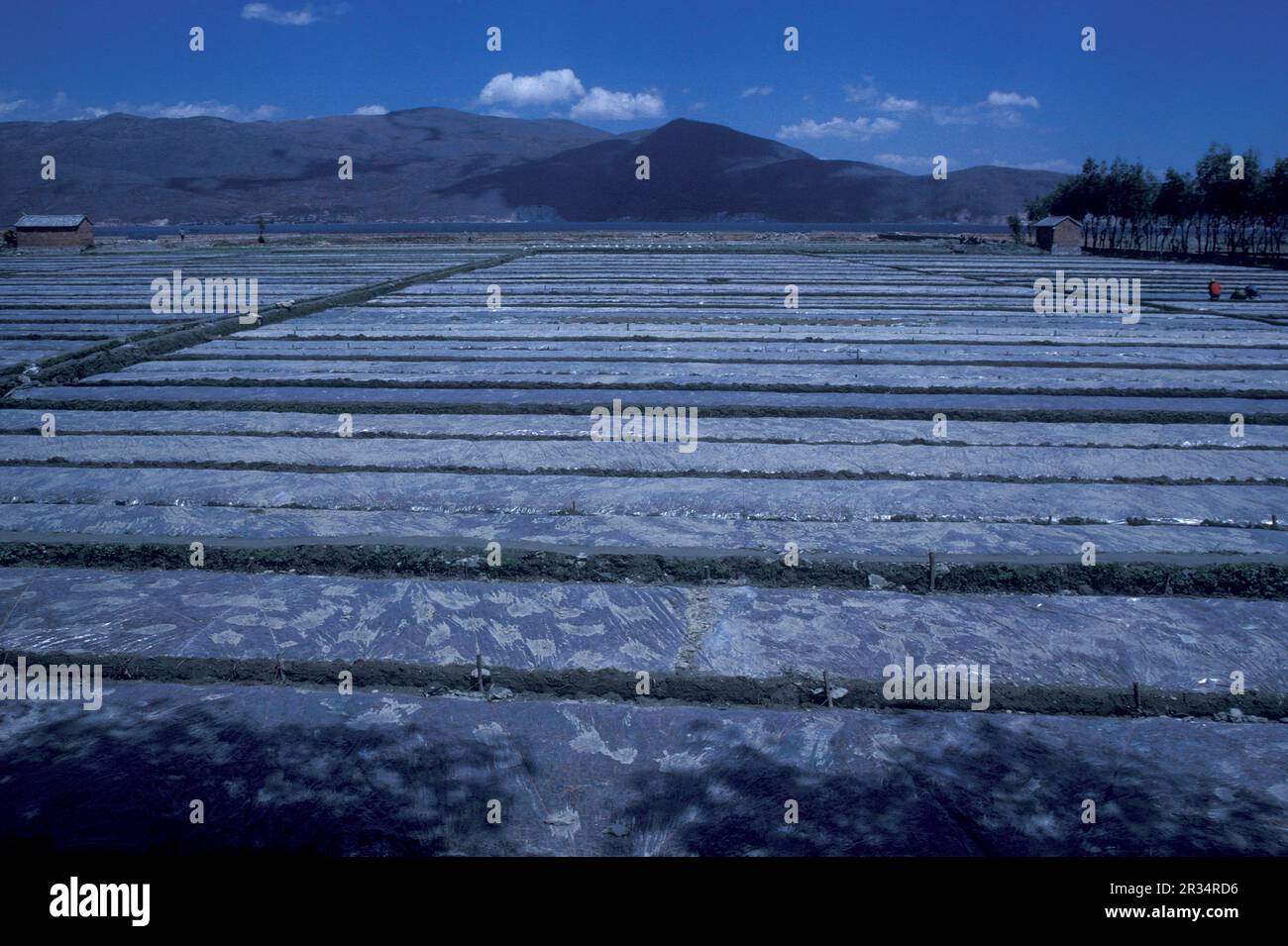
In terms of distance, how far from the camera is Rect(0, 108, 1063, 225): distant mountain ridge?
141250mm

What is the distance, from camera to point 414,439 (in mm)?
6301

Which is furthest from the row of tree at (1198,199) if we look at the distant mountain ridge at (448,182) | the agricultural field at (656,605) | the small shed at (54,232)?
the distant mountain ridge at (448,182)

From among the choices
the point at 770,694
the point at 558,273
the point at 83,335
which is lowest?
the point at 770,694

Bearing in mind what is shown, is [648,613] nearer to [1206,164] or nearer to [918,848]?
[918,848]

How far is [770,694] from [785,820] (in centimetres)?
68

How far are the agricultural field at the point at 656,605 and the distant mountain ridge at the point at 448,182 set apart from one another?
466 ft

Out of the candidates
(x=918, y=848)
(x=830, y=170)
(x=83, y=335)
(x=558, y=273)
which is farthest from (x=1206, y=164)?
(x=830, y=170)

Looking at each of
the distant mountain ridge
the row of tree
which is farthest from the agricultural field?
the distant mountain ridge

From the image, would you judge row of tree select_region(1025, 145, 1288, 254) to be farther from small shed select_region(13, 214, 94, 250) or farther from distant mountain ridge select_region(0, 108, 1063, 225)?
distant mountain ridge select_region(0, 108, 1063, 225)

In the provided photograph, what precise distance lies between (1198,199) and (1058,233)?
5.16 meters

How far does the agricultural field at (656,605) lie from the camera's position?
2.45 m

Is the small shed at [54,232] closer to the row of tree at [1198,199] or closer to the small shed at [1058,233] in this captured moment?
the small shed at [1058,233]

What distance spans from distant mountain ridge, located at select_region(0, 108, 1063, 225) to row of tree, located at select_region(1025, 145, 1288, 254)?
105809mm
